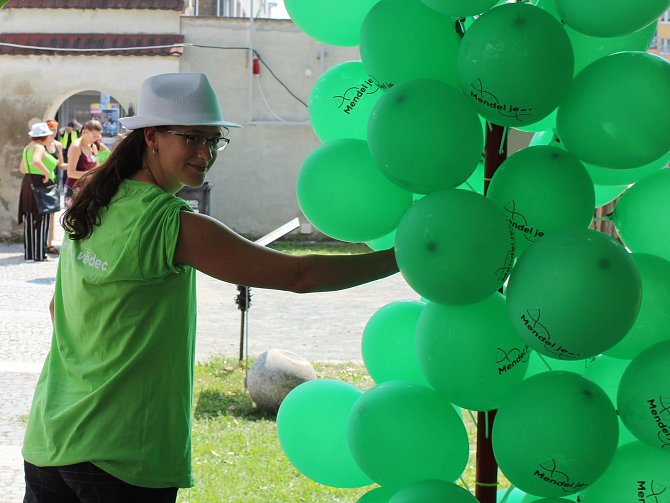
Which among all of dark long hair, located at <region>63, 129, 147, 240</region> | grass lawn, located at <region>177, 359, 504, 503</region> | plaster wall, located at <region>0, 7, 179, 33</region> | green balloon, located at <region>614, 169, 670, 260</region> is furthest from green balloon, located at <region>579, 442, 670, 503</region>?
plaster wall, located at <region>0, 7, 179, 33</region>

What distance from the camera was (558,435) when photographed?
198 cm

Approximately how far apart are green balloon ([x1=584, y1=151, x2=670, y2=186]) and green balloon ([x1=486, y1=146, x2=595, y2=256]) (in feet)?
0.72

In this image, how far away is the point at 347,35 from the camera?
259cm

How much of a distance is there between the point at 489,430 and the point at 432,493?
12.6 inches

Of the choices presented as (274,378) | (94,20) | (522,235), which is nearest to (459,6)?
(522,235)

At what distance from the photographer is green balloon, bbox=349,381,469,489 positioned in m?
2.23

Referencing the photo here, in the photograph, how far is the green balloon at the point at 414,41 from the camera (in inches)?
87.3

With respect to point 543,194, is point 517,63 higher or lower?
higher

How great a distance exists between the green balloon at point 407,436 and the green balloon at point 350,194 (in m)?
0.42

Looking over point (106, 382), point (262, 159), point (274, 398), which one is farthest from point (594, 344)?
point (262, 159)

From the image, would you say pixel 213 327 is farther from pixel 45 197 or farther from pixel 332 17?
pixel 332 17

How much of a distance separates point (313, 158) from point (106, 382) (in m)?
0.78

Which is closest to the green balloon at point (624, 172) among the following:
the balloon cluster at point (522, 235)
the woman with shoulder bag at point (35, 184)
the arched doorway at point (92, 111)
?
the balloon cluster at point (522, 235)

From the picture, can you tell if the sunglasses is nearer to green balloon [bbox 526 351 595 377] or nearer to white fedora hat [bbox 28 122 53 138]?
green balloon [bbox 526 351 595 377]
